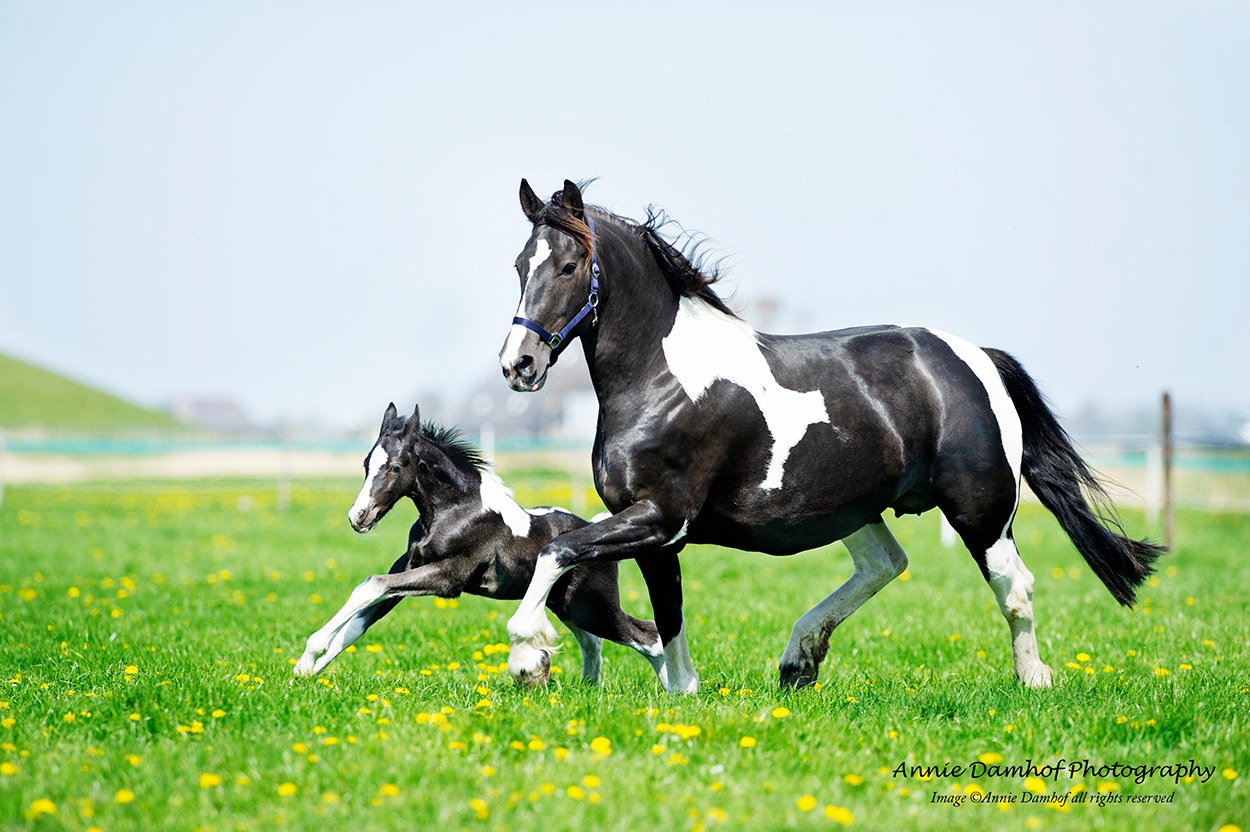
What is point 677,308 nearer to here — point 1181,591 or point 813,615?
point 813,615

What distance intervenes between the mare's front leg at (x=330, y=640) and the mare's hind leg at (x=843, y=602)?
2167 millimetres

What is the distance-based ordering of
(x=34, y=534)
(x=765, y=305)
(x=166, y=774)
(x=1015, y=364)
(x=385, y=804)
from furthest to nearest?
1. (x=765, y=305)
2. (x=34, y=534)
3. (x=1015, y=364)
4. (x=166, y=774)
5. (x=385, y=804)

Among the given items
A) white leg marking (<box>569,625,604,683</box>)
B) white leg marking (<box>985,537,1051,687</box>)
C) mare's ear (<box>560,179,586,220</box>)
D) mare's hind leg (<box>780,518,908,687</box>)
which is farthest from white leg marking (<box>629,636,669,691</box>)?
mare's ear (<box>560,179,586,220</box>)

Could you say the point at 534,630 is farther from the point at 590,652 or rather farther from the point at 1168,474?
the point at 1168,474

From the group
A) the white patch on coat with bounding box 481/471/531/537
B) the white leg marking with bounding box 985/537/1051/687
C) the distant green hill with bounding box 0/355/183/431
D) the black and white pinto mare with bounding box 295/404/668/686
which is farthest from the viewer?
the distant green hill with bounding box 0/355/183/431

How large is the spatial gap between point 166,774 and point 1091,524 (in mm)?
5086

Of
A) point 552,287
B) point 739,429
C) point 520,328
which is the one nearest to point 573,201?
point 552,287

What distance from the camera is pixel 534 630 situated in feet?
17.4

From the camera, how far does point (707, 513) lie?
222 inches

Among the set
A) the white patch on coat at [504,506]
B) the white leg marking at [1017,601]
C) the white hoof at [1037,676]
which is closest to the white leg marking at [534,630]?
the white patch on coat at [504,506]

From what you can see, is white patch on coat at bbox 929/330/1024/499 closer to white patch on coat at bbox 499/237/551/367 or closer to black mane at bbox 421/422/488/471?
white patch on coat at bbox 499/237/551/367

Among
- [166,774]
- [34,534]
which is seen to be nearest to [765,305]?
[34,534]

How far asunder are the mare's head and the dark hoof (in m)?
2.21

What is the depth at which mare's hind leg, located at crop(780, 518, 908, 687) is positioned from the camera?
6.24 meters
